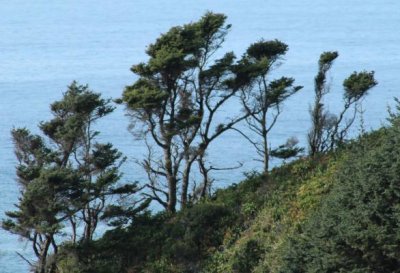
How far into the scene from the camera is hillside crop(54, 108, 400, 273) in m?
18.5

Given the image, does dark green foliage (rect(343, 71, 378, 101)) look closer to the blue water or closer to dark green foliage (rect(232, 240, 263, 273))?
the blue water

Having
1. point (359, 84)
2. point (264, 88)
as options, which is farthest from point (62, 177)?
point (359, 84)

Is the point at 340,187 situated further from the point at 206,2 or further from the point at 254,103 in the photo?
the point at 206,2

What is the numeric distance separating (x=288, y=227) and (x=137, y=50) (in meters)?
69.4

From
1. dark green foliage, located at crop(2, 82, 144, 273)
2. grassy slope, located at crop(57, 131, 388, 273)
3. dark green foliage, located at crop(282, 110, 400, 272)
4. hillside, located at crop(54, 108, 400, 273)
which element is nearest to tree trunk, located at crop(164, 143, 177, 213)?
hillside, located at crop(54, 108, 400, 273)

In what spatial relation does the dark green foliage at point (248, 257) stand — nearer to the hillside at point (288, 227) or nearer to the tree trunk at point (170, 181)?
the hillside at point (288, 227)

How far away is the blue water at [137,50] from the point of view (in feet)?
202

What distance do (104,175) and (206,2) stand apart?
4614 inches

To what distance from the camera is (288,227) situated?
26.2m

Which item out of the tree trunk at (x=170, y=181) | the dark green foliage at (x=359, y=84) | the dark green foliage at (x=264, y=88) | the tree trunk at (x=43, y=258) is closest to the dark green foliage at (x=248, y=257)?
the tree trunk at (x=43, y=258)

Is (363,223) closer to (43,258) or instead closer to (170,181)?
(43,258)

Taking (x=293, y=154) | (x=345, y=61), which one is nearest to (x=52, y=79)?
(x=345, y=61)

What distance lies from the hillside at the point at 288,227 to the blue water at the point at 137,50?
45.6 ft

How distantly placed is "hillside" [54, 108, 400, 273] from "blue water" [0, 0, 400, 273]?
13889 mm
